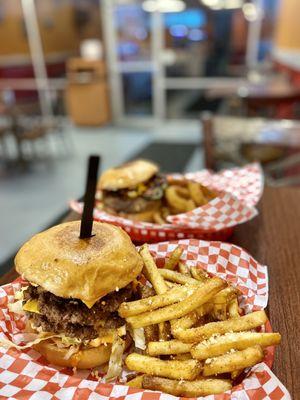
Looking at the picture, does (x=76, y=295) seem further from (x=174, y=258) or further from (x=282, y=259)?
(x=282, y=259)

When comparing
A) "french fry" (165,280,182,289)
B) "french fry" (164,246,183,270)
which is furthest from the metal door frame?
"french fry" (165,280,182,289)

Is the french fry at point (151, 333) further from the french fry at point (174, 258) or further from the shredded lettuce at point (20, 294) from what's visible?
the shredded lettuce at point (20, 294)

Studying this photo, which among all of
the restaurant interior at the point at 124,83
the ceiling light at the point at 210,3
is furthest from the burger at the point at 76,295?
the ceiling light at the point at 210,3

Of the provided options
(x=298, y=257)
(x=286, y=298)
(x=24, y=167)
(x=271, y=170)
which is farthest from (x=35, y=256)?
(x=24, y=167)

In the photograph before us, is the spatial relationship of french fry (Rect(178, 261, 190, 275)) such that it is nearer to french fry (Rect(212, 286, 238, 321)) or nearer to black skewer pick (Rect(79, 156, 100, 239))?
french fry (Rect(212, 286, 238, 321))

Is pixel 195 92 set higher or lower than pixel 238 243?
lower

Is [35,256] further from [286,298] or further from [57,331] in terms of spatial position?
[286,298]
